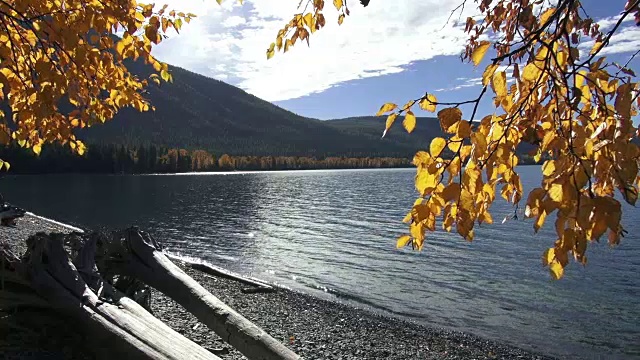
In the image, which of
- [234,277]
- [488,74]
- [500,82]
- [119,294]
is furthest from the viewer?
[234,277]

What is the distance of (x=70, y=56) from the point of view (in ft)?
18.9

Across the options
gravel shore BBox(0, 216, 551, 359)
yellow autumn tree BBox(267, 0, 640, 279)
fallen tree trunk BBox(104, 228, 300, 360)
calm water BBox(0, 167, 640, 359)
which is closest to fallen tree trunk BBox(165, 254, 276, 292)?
gravel shore BBox(0, 216, 551, 359)

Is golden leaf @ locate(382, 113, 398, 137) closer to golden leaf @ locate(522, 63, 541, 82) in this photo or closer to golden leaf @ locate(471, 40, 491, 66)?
golden leaf @ locate(471, 40, 491, 66)

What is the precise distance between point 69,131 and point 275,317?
29.7ft

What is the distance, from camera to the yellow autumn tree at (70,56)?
5.01m

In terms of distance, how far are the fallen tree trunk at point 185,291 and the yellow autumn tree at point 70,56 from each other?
243cm

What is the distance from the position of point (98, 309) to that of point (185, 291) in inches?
65.7

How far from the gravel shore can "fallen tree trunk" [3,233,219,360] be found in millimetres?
479

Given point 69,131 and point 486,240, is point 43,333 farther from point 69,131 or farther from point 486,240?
point 486,240

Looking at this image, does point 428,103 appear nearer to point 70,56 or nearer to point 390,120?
point 390,120

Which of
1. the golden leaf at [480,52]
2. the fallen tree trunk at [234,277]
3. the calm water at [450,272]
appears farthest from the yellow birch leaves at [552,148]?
the fallen tree trunk at [234,277]

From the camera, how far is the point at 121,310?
19.9ft

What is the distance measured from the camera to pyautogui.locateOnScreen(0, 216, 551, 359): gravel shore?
620cm

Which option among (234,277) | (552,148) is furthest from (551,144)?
(234,277)
